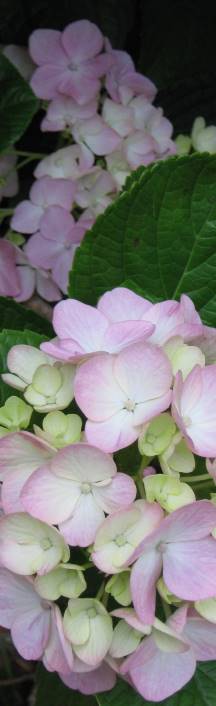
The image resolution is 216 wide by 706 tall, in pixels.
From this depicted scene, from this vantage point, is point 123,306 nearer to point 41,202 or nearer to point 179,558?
point 179,558

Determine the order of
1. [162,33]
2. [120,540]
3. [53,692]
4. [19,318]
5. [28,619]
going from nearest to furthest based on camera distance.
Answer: [120,540] < [28,619] < [19,318] < [53,692] < [162,33]

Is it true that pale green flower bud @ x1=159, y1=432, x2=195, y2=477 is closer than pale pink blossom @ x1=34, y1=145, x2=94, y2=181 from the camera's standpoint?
Yes

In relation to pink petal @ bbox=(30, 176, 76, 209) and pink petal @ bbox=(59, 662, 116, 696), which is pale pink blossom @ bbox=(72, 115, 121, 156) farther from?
pink petal @ bbox=(59, 662, 116, 696)

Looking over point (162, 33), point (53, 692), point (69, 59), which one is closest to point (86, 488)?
point (53, 692)

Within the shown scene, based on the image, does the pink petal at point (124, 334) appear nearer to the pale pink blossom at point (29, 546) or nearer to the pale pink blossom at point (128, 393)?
the pale pink blossom at point (128, 393)

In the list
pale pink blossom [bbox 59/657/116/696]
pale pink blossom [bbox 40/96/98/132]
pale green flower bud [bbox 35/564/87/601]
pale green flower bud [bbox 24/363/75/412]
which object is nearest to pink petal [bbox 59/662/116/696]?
pale pink blossom [bbox 59/657/116/696]
